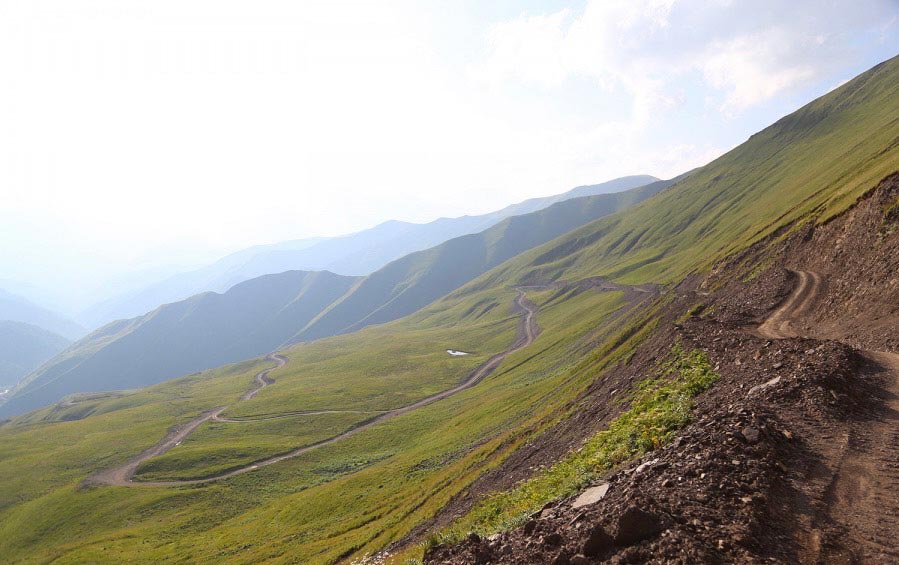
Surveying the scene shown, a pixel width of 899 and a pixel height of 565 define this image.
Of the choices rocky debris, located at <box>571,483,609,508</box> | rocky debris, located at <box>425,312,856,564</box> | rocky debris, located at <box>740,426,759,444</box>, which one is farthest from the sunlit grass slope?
rocky debris, located at <box>740,426,759,444</box>

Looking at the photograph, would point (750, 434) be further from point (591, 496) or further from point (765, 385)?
point (765, 385)

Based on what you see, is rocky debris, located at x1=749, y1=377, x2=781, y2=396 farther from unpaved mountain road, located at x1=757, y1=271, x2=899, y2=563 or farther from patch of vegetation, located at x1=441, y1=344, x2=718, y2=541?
unpaved mountain road, located at x1=757, y1=271, x2=899, y2=563

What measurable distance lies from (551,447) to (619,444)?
1473cm

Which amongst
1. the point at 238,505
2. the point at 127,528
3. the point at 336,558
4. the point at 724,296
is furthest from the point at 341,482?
the point at 724,296

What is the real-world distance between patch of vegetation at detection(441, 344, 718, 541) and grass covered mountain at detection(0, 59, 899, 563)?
181 mm

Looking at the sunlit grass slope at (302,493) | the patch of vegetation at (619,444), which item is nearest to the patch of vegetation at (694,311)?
the sunlit grass slope at (302,493)

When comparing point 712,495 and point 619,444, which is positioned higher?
point 712,495

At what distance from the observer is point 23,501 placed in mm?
98188

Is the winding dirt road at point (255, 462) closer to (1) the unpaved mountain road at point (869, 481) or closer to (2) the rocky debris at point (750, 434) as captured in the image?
(2) the rocky debris at point (750, 434)

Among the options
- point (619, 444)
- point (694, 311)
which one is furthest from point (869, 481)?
point (694, 311)

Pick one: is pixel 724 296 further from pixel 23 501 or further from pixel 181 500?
pixel 23 501

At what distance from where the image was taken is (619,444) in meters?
21.1

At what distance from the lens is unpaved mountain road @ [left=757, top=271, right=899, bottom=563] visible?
9797 mm

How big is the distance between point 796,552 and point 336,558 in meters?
42.4
